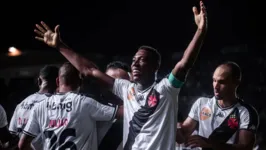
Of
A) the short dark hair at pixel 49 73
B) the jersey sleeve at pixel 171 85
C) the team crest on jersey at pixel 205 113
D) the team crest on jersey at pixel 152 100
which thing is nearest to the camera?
the jersey sleeve at pixel 171 85

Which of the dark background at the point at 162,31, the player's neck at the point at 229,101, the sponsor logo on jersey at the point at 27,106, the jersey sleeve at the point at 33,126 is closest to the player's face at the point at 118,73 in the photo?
the jersey sleeve at the point at 33,126

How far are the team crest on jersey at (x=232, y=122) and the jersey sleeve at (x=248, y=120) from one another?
0.05m

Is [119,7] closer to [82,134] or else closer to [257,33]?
[257,33]

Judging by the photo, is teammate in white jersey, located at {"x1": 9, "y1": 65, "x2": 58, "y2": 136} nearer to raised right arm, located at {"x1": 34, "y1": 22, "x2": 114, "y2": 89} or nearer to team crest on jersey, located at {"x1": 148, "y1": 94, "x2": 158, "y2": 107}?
raised right arm, located at {"x1": 34, "y1": 22, "x2": 114, "y2": 89}

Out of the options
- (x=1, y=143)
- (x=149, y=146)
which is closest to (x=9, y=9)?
(x=1, y=143)

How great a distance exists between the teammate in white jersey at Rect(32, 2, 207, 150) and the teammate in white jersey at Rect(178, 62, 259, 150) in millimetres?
513

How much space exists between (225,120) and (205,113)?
0.63ft

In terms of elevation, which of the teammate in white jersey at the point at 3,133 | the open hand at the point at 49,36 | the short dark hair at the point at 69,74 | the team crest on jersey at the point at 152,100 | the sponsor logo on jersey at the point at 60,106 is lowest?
the teammate in white jersey at the point at 3,133

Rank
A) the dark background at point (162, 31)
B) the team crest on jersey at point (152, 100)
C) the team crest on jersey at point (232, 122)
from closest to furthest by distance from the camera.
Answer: the team crest on jersey at point (152, 100) → the team crest on jersey at point (232, 122) → the dark background at point (162, 31)

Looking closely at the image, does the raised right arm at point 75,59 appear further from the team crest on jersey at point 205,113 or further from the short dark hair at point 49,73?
the short dark hair at point 49,73

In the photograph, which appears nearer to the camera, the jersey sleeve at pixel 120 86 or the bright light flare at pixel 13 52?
the jersey sleeve at pixel 120 86

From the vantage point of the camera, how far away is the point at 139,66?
3.33 metres

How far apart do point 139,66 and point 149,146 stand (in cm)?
59

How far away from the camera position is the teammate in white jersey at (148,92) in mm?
3100
